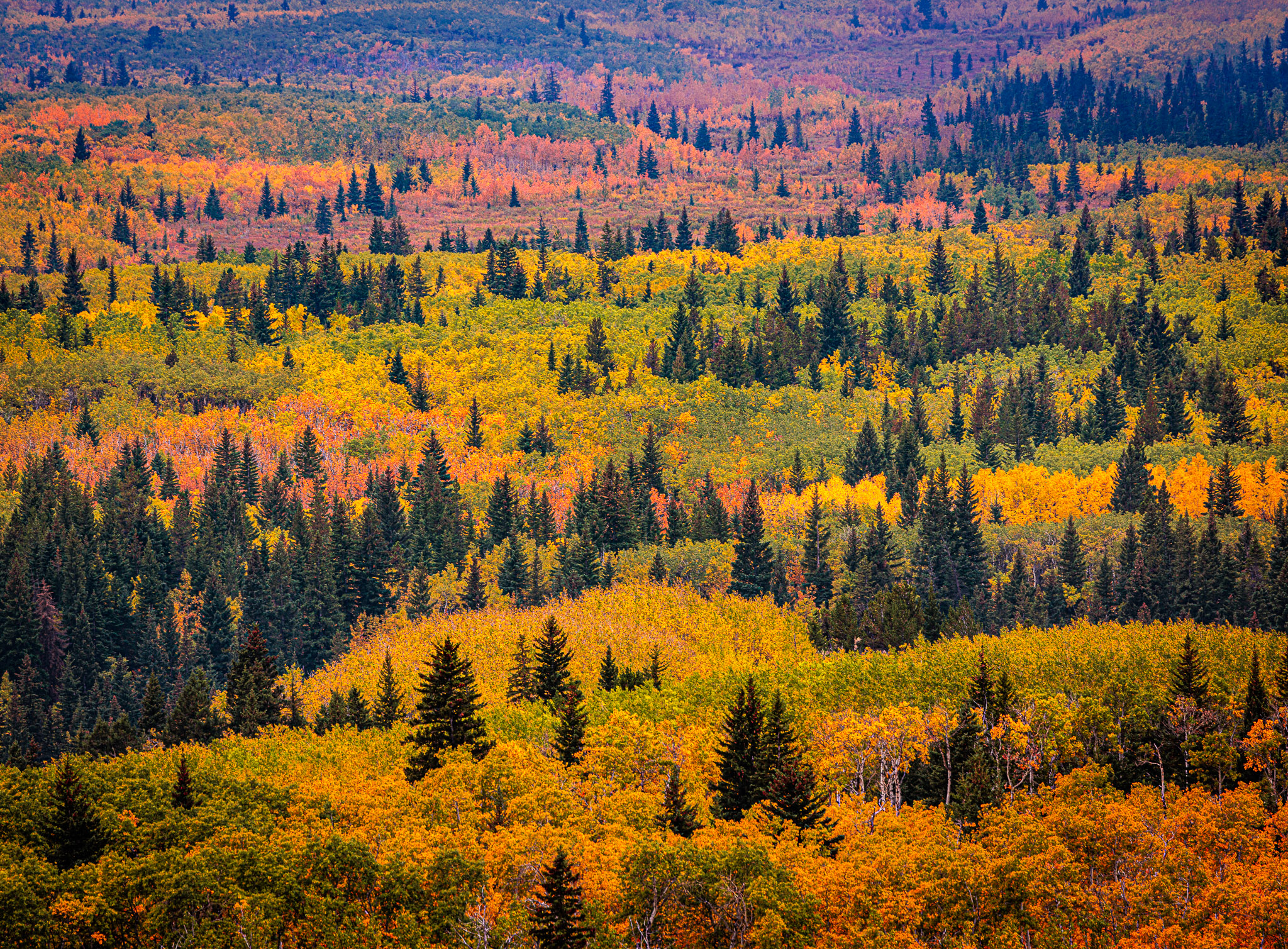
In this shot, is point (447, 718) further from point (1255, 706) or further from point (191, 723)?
point (1255, 706)

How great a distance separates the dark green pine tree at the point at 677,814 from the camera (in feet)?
307

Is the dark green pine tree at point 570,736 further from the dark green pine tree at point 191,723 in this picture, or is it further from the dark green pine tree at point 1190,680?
the dark green pine tree at point 1190,680

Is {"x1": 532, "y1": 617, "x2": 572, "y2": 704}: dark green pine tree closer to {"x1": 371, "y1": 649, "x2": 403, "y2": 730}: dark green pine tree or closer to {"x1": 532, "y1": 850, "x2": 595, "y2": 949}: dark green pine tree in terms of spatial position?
{"x1": 371, "y1": 649, "x2": 403, "y2": 730}: dark green pine tree

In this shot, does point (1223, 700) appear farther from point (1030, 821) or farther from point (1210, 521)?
point (1210, 521)

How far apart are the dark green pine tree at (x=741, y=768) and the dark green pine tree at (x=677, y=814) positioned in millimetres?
2935

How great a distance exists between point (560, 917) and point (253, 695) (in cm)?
7338

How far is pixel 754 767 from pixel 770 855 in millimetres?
13498

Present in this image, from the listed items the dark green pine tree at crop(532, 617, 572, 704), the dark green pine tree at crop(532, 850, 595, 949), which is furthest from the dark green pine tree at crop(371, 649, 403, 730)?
the dark green pine tree at crop(532, 850, 595, 949)

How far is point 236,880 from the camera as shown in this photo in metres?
83.2

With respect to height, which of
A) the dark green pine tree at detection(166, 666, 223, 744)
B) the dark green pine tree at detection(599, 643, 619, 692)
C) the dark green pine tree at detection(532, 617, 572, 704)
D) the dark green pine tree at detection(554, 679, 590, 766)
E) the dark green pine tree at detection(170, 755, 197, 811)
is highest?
the dark green pine tree at detection(170, 755, 197, 811)

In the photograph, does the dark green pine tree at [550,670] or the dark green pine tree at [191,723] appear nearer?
the dark green pine tree at [550,670]

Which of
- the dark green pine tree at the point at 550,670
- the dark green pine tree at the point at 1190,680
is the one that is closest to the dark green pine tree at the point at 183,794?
the dark green pine tree at the point at 550,670

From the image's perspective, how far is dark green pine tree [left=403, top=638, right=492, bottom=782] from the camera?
10962 centimetres

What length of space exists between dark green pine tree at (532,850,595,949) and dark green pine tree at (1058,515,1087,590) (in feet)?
424
